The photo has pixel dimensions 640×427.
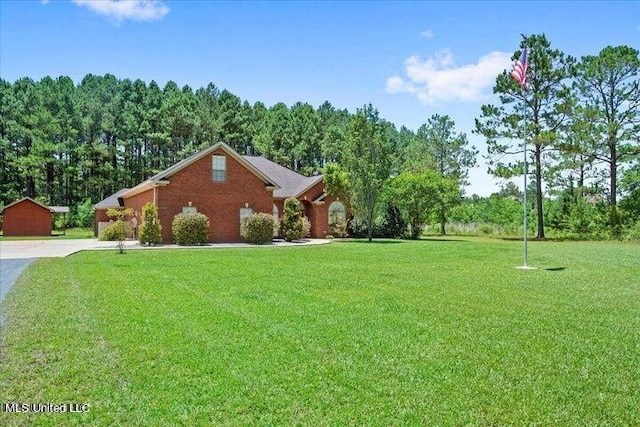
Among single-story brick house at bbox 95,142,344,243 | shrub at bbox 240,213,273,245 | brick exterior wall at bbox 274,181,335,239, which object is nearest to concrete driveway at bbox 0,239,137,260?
single-story brick house at bbox 95,142,344,243

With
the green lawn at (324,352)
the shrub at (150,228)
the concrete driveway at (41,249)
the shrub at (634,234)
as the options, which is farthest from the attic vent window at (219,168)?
the shrub at (634,234)

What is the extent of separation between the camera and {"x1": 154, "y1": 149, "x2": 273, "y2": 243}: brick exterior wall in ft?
89.0

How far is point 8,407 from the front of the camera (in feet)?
13.4

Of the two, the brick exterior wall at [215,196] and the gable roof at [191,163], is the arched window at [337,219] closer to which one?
the brick exterior wall at [215,196]

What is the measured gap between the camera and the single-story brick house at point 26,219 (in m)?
40.8

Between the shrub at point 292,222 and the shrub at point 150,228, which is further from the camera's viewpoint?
the shrub at point 292,222

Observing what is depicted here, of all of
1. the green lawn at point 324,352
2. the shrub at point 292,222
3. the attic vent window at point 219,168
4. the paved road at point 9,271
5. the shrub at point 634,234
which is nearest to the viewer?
the green lawn at point 324,352

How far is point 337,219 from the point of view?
34688mm

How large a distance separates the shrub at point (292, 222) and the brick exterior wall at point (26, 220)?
23.9 m

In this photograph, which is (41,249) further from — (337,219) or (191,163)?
(337,219)

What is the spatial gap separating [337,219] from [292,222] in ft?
18.0

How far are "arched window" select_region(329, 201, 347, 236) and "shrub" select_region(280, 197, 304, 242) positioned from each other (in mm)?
4539

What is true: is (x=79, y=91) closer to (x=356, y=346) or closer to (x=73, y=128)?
(x=73, y=128)

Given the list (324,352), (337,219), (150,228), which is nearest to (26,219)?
(150,228)
